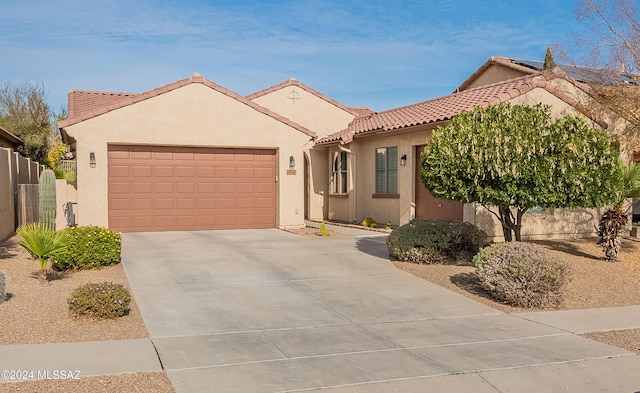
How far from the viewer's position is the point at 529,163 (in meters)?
10.7

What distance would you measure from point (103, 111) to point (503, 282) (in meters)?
12.0

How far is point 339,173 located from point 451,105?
5910 mm

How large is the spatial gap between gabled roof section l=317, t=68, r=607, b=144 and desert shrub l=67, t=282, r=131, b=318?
833 cm

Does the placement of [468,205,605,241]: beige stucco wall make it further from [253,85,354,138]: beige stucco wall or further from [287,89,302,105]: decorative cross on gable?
[287,89,302,105]: decorative cross on gable

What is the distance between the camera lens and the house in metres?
15.7

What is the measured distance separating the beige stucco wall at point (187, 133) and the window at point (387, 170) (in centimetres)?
249

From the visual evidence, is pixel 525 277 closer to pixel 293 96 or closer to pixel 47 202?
pixel 47 202

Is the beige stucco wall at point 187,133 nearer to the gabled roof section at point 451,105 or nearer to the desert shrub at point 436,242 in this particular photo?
the gabled roof section at point 451,105

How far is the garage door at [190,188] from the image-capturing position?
16781 mm

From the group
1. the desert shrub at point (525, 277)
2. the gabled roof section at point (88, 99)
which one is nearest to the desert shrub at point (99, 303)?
the desert shrub at point (525, 277)

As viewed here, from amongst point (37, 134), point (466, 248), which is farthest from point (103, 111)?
point (37, 134)

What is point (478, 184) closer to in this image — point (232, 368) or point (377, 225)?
point (232, 368)

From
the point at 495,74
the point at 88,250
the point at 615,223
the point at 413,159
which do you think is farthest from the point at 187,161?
the point at 495,74

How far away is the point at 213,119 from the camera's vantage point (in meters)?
17.5
